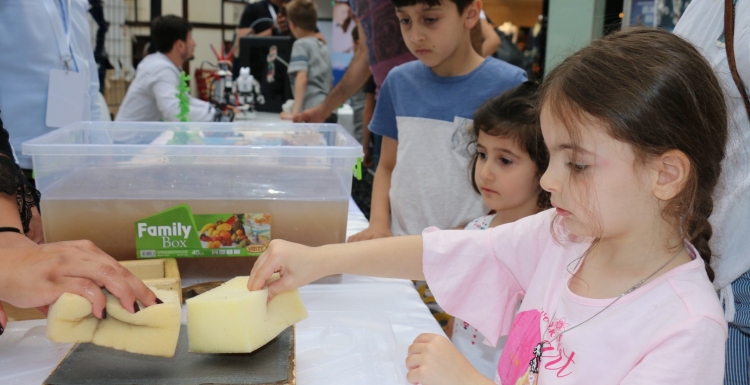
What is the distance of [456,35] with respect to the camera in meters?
1.46

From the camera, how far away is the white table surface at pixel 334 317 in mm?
771

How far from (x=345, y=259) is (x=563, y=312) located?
0.30 m

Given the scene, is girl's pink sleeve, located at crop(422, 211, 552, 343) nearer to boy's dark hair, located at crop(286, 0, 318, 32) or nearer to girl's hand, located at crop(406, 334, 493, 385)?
girl's hand, located at crop(406, 334, 493, 385)

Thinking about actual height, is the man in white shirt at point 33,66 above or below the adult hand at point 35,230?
above

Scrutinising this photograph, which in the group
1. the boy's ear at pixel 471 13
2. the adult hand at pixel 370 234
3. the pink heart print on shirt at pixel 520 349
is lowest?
the adult hand at pixel 370 234

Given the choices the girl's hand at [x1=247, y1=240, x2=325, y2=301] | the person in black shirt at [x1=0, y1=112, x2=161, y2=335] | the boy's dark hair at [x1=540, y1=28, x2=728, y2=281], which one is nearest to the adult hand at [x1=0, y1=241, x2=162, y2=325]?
the person in black shirt at [x1=0, y1=112, x2=161, y2=335]

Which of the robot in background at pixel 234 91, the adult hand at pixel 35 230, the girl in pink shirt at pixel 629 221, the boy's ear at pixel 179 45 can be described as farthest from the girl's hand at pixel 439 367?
the boy's ear at pixel 179 45

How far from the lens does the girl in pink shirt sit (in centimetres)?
65

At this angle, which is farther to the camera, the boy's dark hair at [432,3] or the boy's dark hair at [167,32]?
the boy's dark hair at [167,32]

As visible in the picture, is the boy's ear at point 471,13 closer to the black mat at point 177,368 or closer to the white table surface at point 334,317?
the white table surface at point 334,317

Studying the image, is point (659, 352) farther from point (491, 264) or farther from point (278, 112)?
point (278, 112)

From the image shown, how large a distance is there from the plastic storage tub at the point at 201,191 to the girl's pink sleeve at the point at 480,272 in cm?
24

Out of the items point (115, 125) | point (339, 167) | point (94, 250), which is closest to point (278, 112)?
point (115, 125)

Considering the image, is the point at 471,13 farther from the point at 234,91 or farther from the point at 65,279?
the point at 234,91
